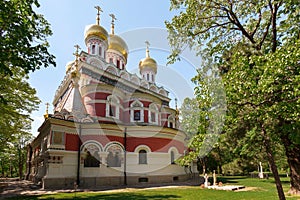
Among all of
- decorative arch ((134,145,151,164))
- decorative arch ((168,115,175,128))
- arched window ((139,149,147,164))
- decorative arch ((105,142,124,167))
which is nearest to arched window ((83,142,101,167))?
decorative arch ((105,142,124,167))

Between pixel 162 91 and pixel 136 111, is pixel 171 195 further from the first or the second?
pixel 162 91

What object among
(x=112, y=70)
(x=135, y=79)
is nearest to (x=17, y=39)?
(x=112, y=70)

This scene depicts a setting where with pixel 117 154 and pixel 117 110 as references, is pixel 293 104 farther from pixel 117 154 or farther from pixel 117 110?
pixel 117 110

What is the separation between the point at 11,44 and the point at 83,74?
13251 millimetres

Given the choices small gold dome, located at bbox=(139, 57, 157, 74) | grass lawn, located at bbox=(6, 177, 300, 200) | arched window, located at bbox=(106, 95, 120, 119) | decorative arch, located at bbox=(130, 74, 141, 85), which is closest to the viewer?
grass lawn, located at bbox=(6, 177, 300, 200)

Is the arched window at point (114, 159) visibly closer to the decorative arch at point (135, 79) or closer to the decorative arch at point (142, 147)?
the decorative arch at point (142, 147)

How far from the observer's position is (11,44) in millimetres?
7078

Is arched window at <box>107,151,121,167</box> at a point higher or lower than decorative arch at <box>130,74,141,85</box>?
lower

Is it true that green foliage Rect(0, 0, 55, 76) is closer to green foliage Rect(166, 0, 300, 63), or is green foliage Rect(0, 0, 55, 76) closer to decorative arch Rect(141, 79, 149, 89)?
green foliage Rect(166, 0, 300, 63)

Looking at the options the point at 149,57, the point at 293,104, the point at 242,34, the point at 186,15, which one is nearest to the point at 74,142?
the point at 186,15

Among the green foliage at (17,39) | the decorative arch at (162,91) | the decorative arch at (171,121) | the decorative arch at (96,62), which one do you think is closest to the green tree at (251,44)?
the green foliage at (17,39)

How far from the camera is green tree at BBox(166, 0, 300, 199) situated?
5.67 meters

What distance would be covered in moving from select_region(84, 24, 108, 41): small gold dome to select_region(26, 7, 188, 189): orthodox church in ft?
9.17

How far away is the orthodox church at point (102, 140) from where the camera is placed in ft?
47.2
